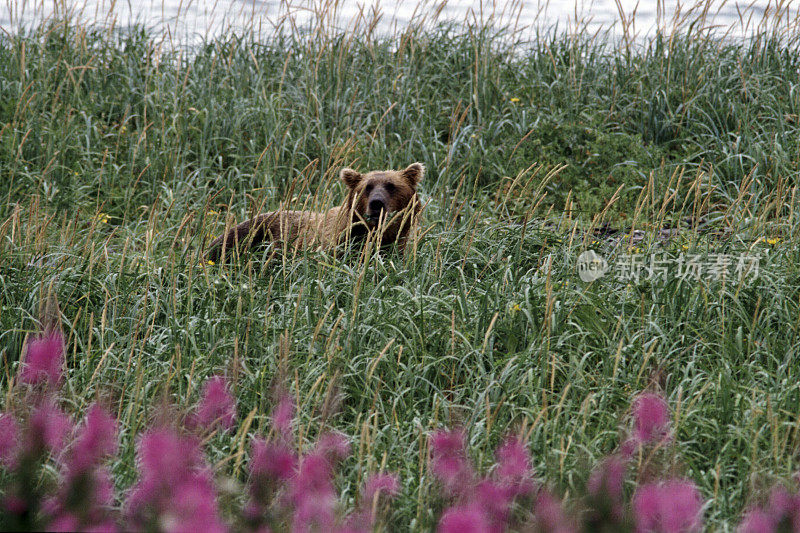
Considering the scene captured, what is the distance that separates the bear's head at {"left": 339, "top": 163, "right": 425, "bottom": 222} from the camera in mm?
5617

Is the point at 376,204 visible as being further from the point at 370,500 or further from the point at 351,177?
the point at 370,500

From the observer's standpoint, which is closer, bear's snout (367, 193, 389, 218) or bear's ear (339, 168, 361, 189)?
bear's snout (367, 193, 389, 218)

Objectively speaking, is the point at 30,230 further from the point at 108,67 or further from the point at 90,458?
the point at 108,67

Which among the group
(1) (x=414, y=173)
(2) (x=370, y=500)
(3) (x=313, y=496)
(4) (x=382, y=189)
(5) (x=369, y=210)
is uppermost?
(1) (x=414, y=173)

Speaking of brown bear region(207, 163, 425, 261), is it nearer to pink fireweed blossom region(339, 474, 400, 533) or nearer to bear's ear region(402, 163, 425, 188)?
bear's ear region(402, 163, 425, 188)

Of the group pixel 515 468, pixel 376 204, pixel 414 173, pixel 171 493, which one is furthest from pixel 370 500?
pixel 414 173

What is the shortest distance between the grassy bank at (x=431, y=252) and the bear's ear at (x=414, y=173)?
451 millimetres

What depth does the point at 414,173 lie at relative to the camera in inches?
237

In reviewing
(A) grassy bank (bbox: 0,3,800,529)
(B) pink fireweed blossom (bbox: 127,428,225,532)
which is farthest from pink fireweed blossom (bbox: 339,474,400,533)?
(B) pink fireweed blossom (bbox: 127,428,225,532)

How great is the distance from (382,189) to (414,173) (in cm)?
39

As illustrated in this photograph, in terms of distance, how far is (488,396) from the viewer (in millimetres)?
3320

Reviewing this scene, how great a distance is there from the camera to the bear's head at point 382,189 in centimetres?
562

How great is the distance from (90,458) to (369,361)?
184 centimetres

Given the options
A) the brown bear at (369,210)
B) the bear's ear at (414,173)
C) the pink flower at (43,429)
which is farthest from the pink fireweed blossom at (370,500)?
the bear's ear at (414,173)
